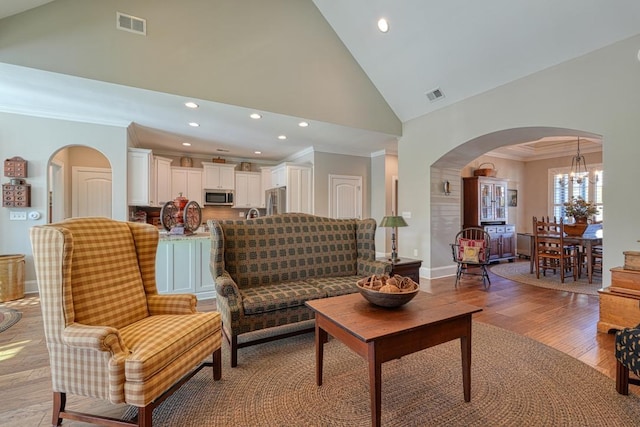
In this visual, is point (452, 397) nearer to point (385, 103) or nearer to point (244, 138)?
point (385, 103)

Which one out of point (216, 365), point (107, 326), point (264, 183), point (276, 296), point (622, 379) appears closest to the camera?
point (107, 326)

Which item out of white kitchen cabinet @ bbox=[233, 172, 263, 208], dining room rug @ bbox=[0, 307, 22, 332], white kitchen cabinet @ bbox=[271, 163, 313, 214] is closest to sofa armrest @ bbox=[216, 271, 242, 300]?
dining room rug @ bbox=[0, 307, 22, 332]

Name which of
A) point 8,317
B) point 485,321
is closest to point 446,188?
point 485,321

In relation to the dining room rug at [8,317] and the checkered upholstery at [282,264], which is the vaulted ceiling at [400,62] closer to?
the checkered upholstery at [282,264]

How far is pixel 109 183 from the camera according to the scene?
608cm

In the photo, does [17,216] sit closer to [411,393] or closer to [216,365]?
[216,365]

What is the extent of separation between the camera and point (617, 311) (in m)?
2.69

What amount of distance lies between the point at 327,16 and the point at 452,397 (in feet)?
16.3

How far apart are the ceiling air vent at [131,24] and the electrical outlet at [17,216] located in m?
3.06

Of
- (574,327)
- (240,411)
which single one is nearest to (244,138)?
(240,411)

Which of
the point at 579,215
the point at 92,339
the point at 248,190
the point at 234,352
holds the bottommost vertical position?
the point at 234,352

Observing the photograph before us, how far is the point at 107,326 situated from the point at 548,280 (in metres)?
6.10

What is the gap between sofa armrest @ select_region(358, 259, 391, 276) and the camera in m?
2.99

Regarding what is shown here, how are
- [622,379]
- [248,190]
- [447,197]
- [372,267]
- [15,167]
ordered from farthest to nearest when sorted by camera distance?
[248,190] → [447,197] → [15,167] → [372,267] → [622,379]
